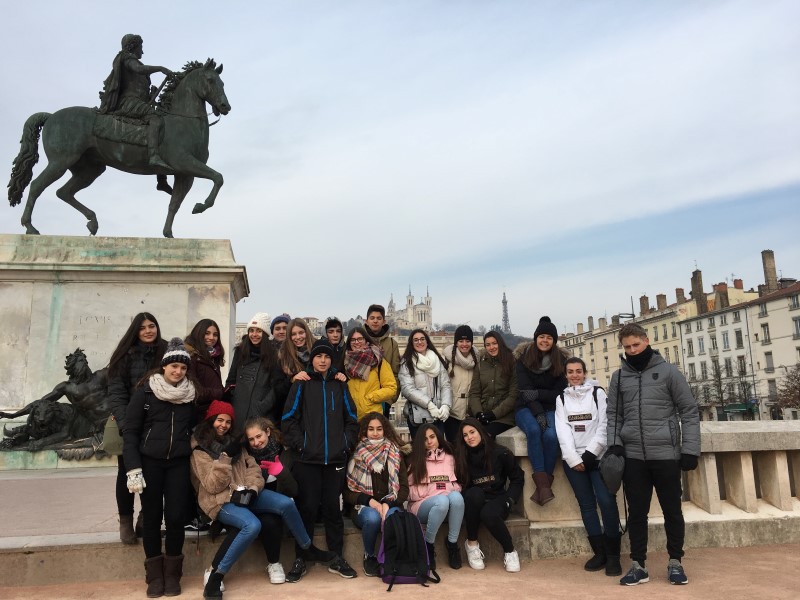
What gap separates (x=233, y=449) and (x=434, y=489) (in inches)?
69.9

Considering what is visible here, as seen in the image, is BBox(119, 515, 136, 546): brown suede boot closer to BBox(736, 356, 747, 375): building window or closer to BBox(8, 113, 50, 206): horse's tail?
BBox(8, 113, 50, 206): horse's tail

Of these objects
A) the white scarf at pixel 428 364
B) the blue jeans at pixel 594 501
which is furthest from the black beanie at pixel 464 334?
the blue jeans at pixel 594 501

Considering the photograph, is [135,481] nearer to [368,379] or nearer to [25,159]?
[368,379]

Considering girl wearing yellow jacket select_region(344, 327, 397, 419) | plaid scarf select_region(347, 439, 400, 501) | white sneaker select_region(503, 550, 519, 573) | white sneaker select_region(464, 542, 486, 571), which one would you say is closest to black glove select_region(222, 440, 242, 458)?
plaid scarf select_region(347, 439, 400, 501)

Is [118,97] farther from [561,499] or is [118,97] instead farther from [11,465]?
[561,499]

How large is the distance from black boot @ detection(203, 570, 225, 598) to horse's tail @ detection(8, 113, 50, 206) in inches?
399

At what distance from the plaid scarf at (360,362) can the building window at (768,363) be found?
69858 mm

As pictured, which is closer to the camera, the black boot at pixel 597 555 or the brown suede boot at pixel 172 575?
the brown suede boot at pixel 172 575

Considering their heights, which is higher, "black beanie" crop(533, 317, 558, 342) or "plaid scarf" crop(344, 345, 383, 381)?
"black beanie" crop(533, 317, 558, 342)

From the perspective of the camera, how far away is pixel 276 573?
4.96 m

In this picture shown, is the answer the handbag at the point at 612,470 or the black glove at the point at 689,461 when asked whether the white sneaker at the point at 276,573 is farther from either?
the black glove at the point at 689,461

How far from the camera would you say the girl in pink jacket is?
529cm

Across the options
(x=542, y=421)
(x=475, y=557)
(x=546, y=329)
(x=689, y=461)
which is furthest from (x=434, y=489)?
(x=689, y=461)

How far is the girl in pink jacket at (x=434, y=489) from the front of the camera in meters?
5.29
